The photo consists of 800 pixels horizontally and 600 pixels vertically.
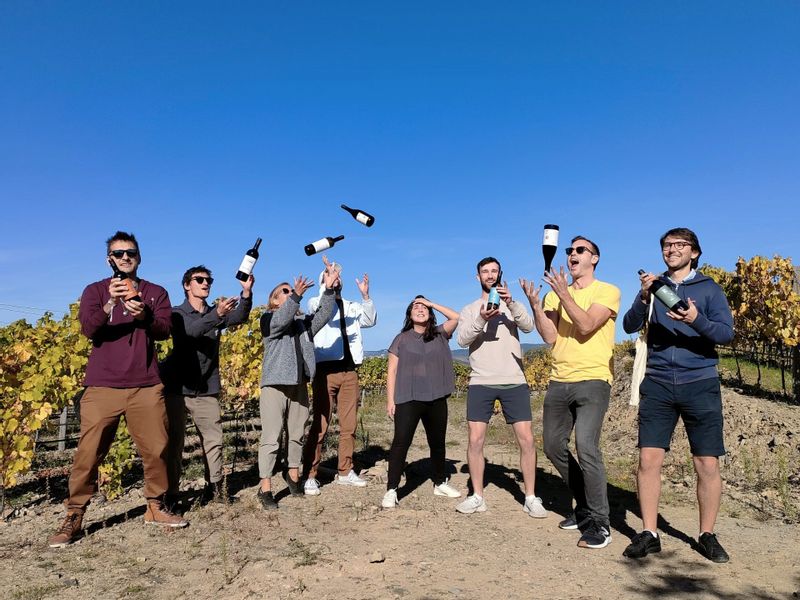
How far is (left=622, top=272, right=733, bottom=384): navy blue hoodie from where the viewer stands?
11.0 ft

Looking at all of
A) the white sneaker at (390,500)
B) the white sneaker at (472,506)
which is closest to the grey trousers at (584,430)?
the white sneaker at (472,506)

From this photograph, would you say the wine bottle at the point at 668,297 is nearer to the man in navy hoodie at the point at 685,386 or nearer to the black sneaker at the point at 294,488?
the man in navy hoodie at the point at 685,386

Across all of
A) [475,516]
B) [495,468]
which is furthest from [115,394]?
[495,468]

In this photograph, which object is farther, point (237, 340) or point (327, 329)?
point (237, 340)

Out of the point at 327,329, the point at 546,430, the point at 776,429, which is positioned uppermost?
the point at 327,329

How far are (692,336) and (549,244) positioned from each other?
1.12 m

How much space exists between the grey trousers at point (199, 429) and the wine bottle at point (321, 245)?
4.91ft

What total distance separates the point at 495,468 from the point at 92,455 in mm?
4379

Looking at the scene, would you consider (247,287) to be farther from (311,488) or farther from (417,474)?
(417,474)

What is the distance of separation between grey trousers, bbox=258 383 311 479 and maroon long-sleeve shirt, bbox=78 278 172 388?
1073 millimetres

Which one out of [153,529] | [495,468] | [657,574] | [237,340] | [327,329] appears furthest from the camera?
[237,340]

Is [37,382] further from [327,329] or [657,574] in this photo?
[657,574]

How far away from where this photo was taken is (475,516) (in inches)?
177

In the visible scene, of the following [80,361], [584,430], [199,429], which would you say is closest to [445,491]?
[584,430]
